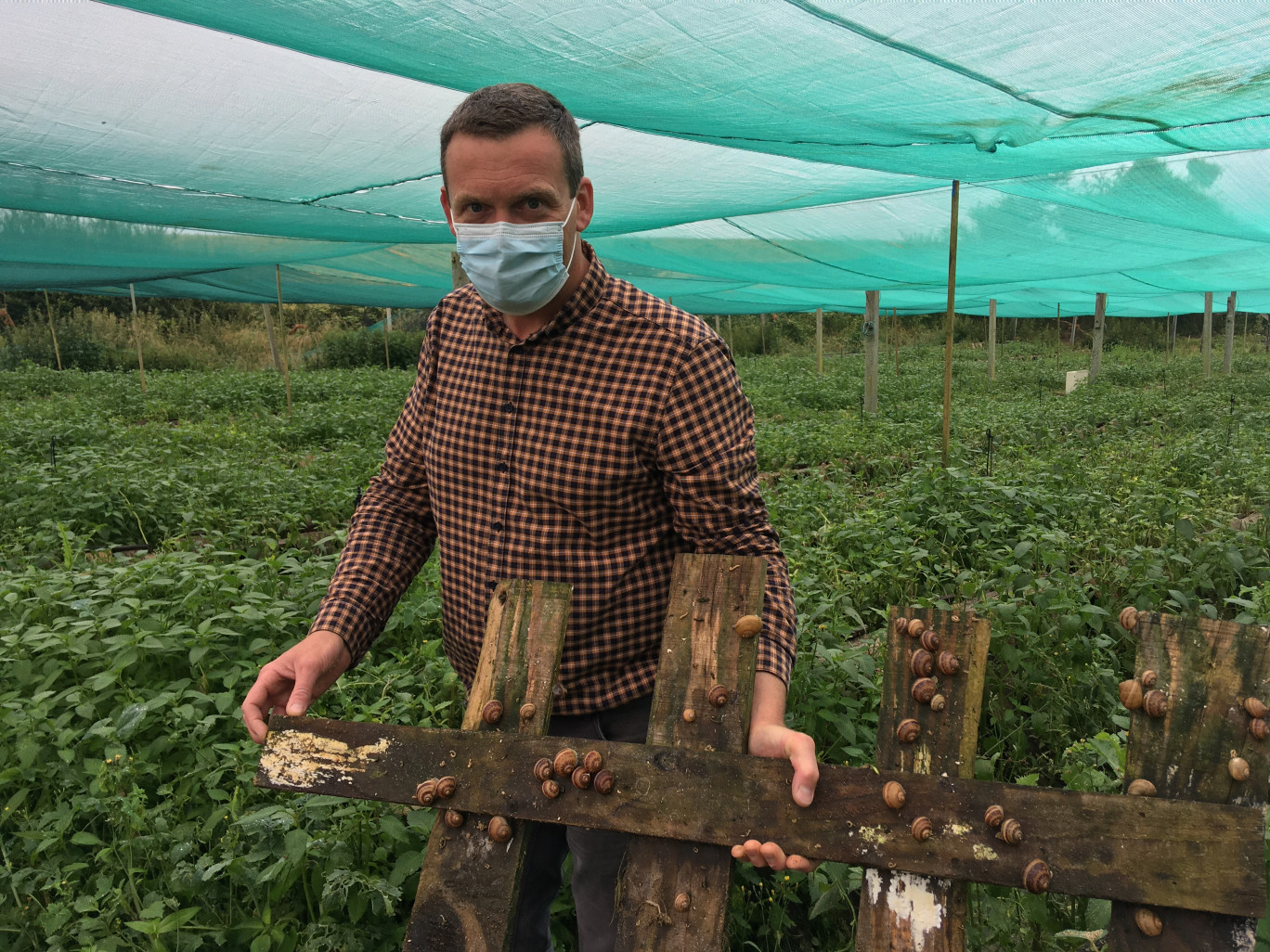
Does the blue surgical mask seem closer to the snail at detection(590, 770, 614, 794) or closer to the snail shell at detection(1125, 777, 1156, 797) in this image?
the snail at detection(590, 770, 614, 794)

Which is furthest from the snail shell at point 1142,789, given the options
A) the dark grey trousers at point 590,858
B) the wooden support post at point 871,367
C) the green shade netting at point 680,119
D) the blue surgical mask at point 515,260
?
the wooden support post at point 871,367

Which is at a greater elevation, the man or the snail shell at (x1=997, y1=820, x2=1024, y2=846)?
the man

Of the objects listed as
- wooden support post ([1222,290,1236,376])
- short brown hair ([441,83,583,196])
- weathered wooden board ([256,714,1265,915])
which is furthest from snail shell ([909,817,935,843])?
wooden support post ([1222,290,1236,376])

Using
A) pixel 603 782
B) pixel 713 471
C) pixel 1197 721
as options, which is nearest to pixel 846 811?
pixel 603 782

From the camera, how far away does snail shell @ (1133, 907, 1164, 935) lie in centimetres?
96

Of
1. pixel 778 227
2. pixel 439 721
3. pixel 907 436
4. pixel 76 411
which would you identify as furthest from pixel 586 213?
pixel 76 411

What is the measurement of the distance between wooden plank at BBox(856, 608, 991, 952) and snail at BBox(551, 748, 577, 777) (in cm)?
42

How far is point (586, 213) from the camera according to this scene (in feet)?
5.18

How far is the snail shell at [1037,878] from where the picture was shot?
3.17 ft

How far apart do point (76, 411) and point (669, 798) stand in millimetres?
11381

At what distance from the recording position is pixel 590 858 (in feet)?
5.23

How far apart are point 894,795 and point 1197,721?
0.40 meters

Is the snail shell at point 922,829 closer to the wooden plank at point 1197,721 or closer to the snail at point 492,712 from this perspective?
the wooden plank at point 1197,721

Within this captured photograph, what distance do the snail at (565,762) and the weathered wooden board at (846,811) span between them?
0.03 m
